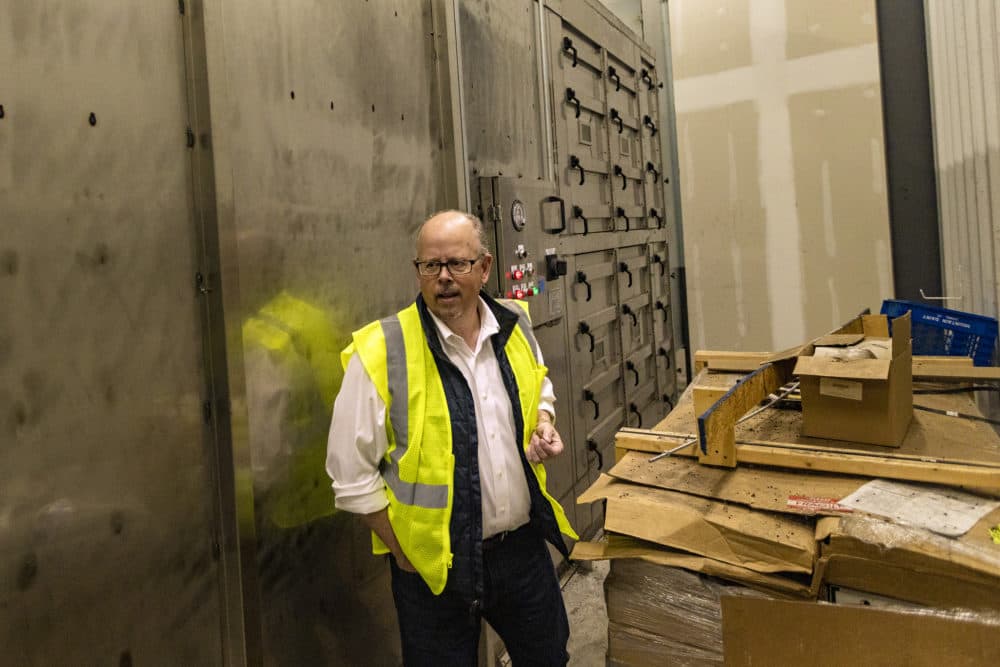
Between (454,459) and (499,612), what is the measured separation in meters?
0.49

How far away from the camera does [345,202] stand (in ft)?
6.50

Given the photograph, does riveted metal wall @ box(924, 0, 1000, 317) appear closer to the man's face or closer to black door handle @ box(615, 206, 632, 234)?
black door handle @ box(615, 206, 632, 234)

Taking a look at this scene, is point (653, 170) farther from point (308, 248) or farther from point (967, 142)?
point (308, 248)

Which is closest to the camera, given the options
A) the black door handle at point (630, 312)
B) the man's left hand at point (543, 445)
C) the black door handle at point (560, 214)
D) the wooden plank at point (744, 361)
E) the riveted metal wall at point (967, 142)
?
the man's left hand at point (543, 445)

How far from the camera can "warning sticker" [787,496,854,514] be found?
1.36 meters

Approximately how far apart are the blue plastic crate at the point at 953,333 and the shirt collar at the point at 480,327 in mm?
2353

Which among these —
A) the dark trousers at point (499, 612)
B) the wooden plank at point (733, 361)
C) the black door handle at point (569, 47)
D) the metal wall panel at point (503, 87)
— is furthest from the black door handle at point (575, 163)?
the dark trousers at point (499, 612)

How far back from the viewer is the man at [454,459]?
1581 millimetres

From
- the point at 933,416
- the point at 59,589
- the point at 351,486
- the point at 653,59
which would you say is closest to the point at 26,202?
the point at 59,589

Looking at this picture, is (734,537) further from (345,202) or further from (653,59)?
(653,59)

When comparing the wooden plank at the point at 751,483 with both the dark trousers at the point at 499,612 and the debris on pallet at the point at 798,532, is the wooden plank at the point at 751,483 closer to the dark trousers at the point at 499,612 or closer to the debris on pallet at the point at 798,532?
the debris on pallet at the point at 798,532

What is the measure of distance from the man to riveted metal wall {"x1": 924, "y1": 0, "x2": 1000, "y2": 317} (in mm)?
2539

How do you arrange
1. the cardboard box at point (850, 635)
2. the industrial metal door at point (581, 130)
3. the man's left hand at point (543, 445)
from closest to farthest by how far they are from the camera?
the cardboard box at point (850, 635) < the man's left hand at point (543, 445) < the industrial metal door at point (581, 130)

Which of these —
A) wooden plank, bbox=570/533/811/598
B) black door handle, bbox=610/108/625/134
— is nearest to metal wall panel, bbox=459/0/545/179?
black door handle, bbox=610/108/625/134
